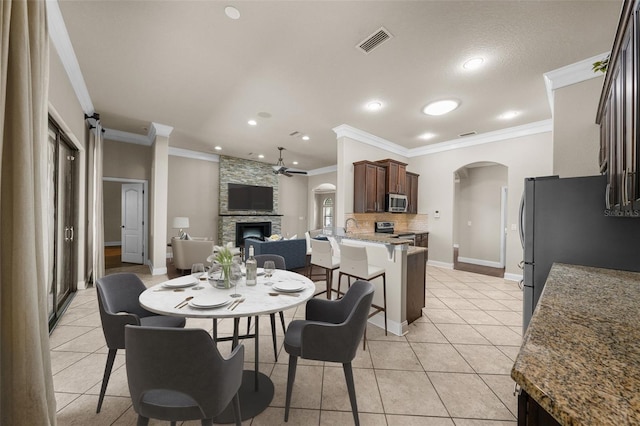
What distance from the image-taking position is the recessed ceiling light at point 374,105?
12.5 feet

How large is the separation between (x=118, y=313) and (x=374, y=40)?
3.08 m

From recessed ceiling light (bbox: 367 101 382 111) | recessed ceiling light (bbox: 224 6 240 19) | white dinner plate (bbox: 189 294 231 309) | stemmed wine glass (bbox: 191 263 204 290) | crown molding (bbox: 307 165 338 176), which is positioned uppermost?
recessed ceiling light (bbox: 224 6 240 19)

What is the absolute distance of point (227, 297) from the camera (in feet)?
5.41

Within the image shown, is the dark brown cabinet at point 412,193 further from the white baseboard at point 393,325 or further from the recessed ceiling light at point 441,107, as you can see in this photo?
the white baseboard at point 393,325

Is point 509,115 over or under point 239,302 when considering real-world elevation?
over

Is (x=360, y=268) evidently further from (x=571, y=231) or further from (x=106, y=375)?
(x=106, y=375)

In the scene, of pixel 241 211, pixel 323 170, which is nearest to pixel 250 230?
pixel 241 211

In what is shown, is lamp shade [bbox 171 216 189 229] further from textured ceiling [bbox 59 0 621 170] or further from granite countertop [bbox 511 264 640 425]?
granite countertop [bbox 511 264 640 425]

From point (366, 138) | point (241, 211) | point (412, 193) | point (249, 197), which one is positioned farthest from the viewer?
point (249, 197)

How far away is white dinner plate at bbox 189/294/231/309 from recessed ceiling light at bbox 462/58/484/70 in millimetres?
3251

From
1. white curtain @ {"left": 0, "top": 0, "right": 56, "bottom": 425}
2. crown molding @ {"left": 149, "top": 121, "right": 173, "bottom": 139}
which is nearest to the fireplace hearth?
crown molding @ {"left": 149, "top": 121, "right": 173, "bottom": 139}

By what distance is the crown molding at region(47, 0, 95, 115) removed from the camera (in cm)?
213

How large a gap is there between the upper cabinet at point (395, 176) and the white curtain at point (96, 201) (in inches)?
205

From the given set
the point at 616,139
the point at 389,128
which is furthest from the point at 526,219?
the point at 389,128
